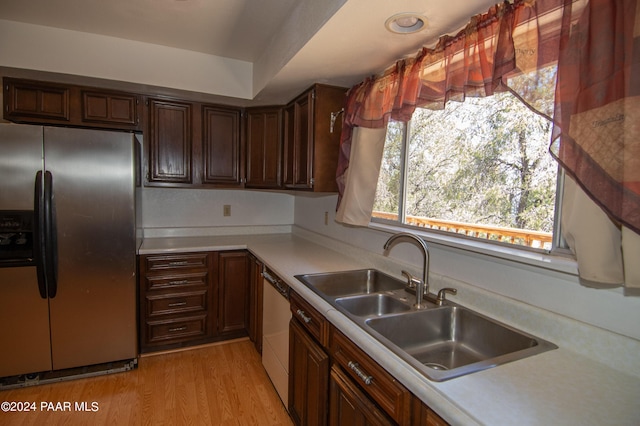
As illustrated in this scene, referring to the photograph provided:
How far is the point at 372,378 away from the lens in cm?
110

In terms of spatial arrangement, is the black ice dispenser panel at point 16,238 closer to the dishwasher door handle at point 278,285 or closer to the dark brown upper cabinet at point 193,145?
the dark brown upper cabinet at point 193,145

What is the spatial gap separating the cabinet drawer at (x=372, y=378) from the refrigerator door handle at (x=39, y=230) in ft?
6.55

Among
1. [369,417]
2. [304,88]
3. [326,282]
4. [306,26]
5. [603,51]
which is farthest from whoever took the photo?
[304,88]

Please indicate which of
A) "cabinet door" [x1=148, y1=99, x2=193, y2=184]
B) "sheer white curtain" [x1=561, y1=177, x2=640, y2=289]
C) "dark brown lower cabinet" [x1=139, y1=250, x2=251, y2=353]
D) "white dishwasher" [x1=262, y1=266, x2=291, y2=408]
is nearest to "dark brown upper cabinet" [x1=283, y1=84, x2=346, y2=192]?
"white dishwasher" [x1=262, y1=266, x2=291, y2=408]

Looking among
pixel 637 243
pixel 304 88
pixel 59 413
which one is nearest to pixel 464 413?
pixel 637 243

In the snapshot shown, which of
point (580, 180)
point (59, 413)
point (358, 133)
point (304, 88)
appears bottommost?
point (59, 413)

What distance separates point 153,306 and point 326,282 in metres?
1.55

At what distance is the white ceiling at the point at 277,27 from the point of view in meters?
1.34

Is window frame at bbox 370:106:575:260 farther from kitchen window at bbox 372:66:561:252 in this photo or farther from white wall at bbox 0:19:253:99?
white wall at bbox 0:19:253:99

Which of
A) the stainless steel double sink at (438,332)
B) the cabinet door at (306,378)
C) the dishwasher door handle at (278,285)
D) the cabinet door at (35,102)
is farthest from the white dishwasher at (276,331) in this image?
the cabinet door at (35,102)

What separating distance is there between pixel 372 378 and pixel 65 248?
220 centimetres

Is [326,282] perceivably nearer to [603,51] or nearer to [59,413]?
[603,51]

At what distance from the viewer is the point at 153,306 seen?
2.57m

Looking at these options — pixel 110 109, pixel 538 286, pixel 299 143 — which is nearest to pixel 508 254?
pixel 538 286
